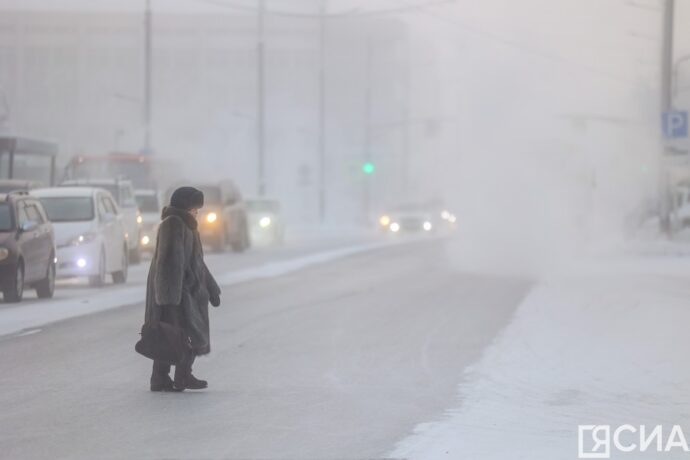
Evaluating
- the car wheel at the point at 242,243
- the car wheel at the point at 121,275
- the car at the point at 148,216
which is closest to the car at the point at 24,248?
the car wheel at the point at 121,275

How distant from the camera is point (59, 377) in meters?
13.7

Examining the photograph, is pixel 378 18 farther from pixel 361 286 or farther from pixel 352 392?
pixel 352 392

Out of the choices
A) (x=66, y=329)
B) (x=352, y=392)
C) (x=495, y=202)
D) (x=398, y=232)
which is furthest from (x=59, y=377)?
(x=398, y=232)

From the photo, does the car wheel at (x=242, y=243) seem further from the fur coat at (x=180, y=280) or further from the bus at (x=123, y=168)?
the fur coat at (x=180, y=280)

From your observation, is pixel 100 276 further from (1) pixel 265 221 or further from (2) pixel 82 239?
(1) pixel 265 221

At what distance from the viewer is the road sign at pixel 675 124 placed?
3247cm

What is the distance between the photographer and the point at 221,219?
142 ft

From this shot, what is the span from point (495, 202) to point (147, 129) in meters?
21.0

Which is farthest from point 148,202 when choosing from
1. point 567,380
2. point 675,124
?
point 567,380

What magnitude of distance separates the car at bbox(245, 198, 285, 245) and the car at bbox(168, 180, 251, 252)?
6813 mm

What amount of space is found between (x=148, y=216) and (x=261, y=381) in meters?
28.2

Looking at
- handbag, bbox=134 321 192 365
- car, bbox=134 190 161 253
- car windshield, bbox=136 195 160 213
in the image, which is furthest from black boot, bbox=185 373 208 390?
car windshield, bbox=136 195 160 213

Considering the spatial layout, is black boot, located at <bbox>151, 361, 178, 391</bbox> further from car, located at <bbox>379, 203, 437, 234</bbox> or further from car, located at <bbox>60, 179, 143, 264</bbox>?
car, located at <bbox>379, 203, 437, 234</bbox>

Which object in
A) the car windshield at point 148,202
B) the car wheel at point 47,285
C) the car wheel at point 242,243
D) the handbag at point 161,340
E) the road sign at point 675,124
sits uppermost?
the road sign at point 675,124
